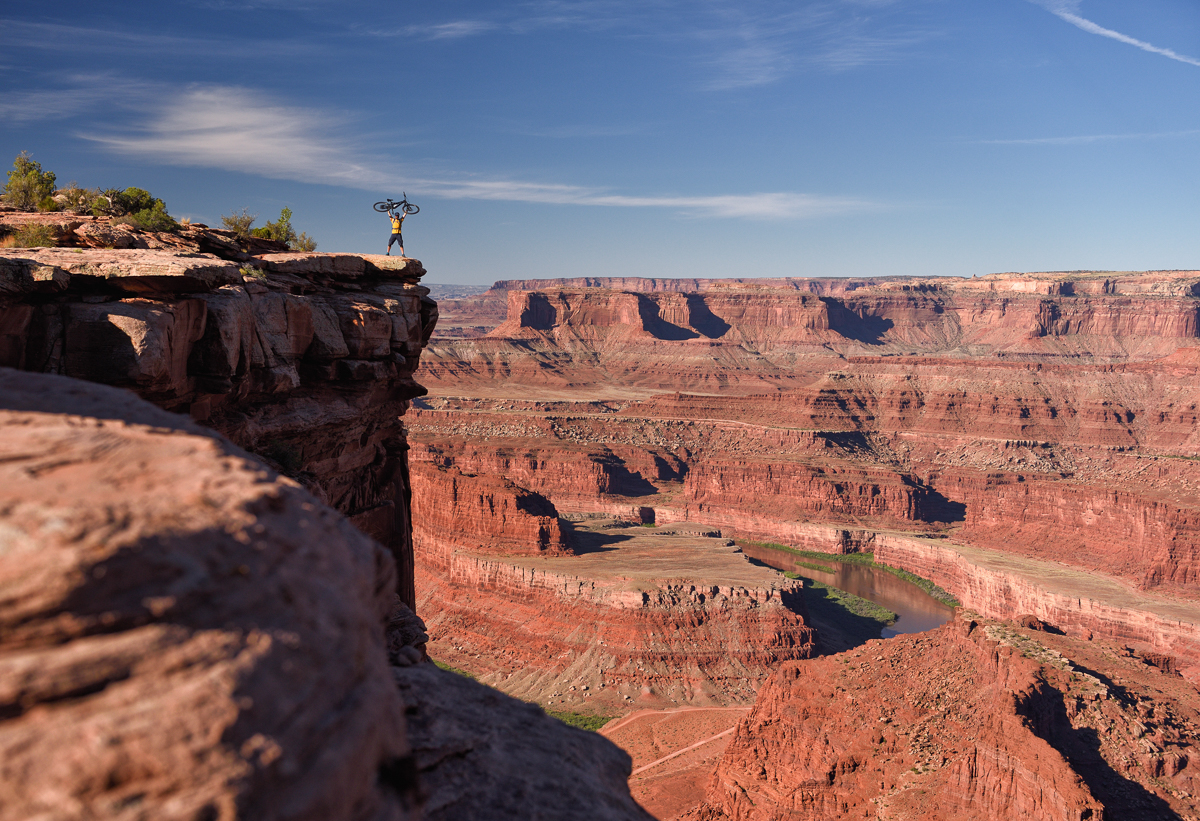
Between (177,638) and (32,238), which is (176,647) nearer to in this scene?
(177,638)

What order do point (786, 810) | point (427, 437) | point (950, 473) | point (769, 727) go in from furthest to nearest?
point (427, 437)
point (950, 473)
point (769, 727)
point (786, 810)

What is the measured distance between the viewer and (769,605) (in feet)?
156

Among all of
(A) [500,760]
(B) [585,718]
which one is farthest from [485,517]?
(A) [500,760]

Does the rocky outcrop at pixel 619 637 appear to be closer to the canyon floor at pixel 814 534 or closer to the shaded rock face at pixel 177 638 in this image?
the canyon floor at pixel 814 534

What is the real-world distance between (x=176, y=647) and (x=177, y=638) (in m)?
0.05

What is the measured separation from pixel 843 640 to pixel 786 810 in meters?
32.8

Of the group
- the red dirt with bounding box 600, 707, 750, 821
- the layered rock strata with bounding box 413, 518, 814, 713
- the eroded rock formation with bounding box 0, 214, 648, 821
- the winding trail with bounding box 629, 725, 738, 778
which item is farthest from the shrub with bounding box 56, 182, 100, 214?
the layered rock strata with bounding box 413, 518, 814, 713

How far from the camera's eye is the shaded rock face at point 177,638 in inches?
148

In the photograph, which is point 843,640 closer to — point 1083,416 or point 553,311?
point 1083,416

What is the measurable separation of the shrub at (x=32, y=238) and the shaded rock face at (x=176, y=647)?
9643 millimetres

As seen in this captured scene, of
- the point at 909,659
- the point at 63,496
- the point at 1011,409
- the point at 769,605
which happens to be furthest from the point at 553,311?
the point at 63,496

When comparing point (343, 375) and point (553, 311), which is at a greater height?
point (553, 311)

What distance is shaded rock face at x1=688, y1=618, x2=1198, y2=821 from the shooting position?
2089 centimetres

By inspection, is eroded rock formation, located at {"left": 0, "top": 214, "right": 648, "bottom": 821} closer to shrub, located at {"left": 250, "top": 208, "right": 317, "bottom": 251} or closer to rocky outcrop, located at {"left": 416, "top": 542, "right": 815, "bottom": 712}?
shrub, located at {"left": 250, "top": 208, "right": 317, "bottom": 251}
